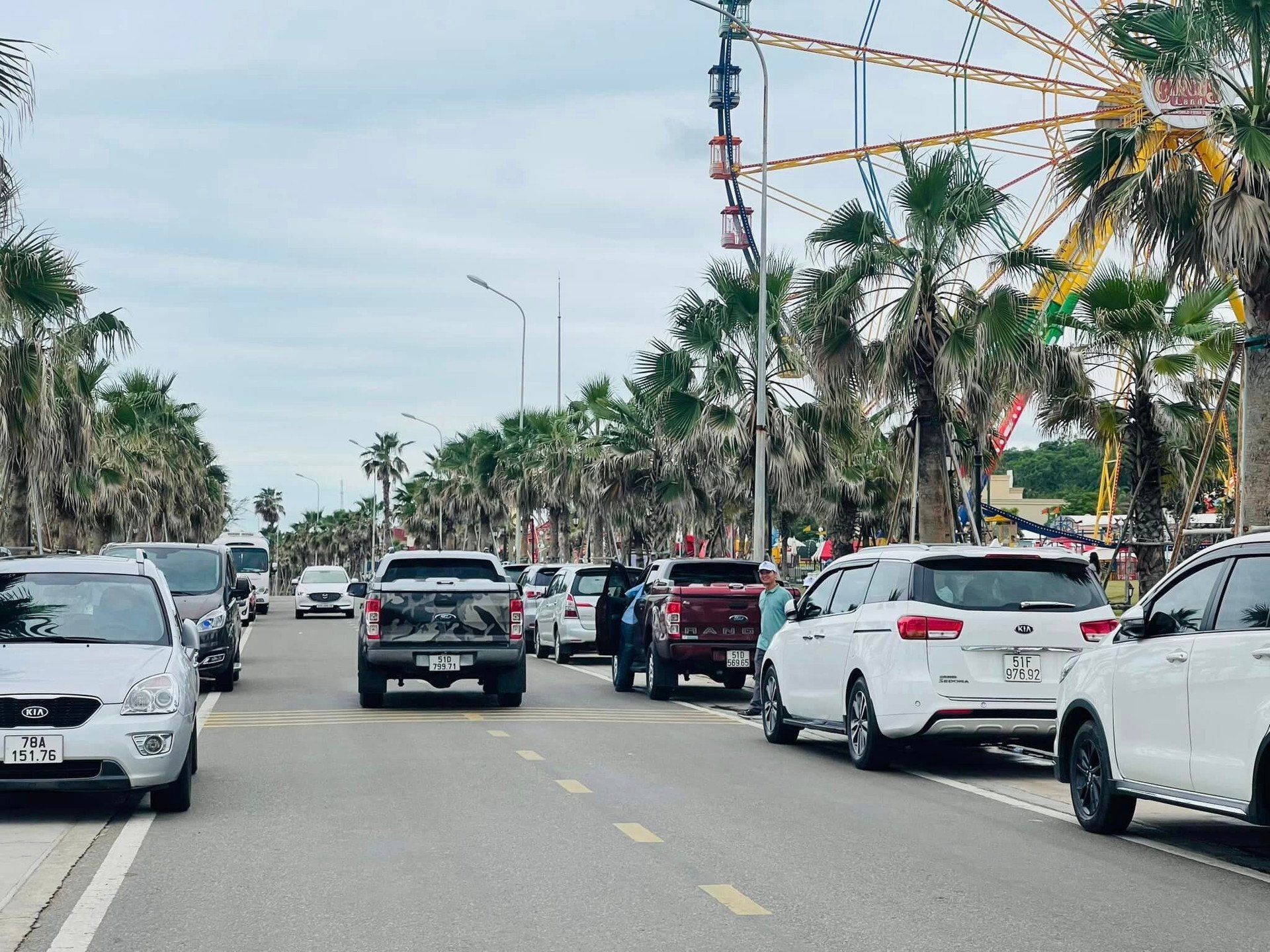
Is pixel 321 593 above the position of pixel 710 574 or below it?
below

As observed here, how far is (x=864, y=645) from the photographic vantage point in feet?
43.1

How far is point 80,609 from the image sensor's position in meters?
11.3

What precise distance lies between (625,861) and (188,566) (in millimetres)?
15235

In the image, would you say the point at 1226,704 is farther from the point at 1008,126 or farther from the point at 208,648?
the point at 1008,126

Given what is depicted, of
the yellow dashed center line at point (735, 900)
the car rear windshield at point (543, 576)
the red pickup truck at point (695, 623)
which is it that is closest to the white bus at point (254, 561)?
the car rear windshield at point (543, 576)

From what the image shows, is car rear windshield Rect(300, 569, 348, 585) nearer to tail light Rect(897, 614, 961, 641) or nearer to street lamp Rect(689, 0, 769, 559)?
street lamp Rect(689, 0, 769, 559)

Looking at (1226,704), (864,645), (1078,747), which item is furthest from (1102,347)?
(1226,704)

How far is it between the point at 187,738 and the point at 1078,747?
5782 millimetres

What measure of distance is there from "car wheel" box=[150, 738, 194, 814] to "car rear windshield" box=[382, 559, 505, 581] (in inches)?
342

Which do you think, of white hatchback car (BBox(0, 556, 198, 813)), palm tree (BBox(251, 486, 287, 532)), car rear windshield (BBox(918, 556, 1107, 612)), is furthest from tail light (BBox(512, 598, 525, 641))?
palm tree (BBox(251, 486, 287, 532))

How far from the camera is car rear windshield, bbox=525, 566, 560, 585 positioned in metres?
33.3

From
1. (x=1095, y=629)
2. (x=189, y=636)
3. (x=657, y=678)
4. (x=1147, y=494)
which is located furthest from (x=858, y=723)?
(x=1147, y=494)

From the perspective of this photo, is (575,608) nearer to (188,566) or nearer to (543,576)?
(543,576)

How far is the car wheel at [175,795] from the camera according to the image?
34.0 feet
